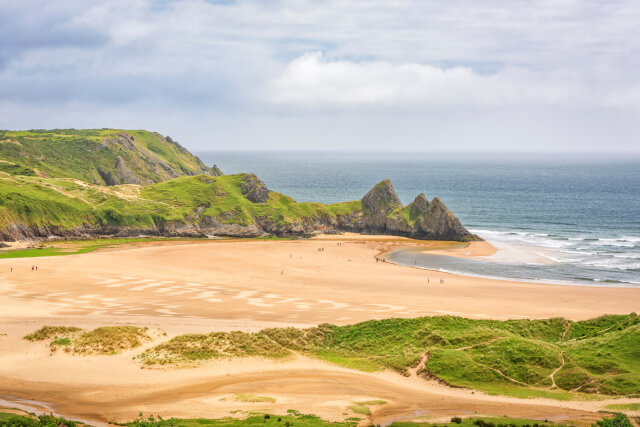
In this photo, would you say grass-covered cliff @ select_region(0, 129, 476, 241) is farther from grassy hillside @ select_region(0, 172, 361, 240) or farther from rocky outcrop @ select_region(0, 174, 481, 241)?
rocky outcrop @ select_region(0, 174, 481, 241)

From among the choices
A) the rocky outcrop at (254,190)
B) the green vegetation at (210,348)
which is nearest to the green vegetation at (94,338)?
the green vegetation at (210,348)

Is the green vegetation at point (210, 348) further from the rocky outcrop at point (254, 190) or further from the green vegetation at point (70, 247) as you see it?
the rocky outcrop at point (254, 190)

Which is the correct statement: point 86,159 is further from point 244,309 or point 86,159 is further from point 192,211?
point 244,309

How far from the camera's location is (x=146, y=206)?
117 metres

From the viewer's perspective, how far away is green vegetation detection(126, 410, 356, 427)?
2497cm

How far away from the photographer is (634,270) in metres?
81.4

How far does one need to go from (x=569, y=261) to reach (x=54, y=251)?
95576mm

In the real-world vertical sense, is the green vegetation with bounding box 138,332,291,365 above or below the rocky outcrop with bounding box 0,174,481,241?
below

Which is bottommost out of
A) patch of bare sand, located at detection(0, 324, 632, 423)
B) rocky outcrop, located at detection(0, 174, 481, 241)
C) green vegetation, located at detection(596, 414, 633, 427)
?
patch of bare sand, located at detection(0, 324, 632, 423)

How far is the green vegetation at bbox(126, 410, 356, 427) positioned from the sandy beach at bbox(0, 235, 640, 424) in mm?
1383

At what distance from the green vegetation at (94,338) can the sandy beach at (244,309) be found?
1.06 meters

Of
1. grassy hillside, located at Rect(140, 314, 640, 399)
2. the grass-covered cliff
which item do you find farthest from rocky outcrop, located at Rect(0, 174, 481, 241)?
grassy hillside, located at Rect(140, 314, 640, 399)

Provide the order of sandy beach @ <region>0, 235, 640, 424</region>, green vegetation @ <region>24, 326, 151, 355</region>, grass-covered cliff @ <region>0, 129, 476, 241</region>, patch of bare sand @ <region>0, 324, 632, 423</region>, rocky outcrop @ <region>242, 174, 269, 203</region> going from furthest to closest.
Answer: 1. rocky outcrop @ <region>242, 174, 269, 203</region>
2. grass-covered cliff @ <region>0, 129, 476, 241</region>
3. green vegetation @ <region>24, 326, 151, 355</region>
4. sandy beach @ <region>0, 235, 640, 424</region>
5. patch of bare sand @ <region>0, 324, 632, 423</region>

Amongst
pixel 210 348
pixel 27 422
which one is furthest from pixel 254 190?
pixel 27 422
